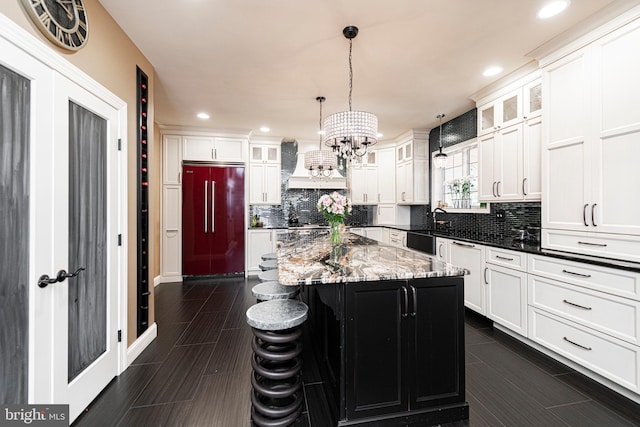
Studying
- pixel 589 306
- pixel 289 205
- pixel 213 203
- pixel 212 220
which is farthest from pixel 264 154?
pixel 589 306

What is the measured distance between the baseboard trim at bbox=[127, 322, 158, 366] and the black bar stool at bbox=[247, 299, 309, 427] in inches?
53.7

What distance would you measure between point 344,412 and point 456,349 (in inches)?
31.2

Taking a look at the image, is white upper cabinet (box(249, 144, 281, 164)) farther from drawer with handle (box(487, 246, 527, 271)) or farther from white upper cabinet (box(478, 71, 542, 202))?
drawer with handle (box(487, 246, 527, 271))

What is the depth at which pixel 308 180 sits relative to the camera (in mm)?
5777

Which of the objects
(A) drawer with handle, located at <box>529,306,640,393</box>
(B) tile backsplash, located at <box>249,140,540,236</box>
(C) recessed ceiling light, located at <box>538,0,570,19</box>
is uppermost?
(C) recessed ceiling light, located at <box>538,0,570,19</box>

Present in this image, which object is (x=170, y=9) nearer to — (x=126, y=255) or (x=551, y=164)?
(x=126, y=255)

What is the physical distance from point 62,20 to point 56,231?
4.01 ft

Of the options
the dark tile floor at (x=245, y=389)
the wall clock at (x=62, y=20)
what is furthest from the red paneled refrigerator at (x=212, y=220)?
the wall clock at (x=62, y=20)

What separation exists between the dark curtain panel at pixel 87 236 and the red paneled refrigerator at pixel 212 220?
3.07 meters

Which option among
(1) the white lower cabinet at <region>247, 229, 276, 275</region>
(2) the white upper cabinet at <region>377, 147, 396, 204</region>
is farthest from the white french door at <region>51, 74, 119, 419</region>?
(2) the white upper cabinet at <region>377, 147, 396, 204</region>

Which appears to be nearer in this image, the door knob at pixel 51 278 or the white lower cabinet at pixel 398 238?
the door knob at pixel 51 278

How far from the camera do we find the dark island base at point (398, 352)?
155 cm

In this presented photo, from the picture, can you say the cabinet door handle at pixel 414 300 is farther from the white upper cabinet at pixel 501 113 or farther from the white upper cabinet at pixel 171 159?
the white upper cabinet at pixel 171 159

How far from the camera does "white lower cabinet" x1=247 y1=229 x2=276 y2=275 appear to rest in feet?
17.5
